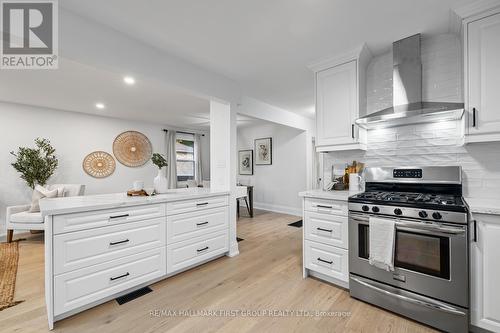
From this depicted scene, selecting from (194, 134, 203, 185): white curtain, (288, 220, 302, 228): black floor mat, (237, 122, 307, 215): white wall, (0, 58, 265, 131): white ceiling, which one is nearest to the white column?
(0, 58, 265, 131): white ceiling

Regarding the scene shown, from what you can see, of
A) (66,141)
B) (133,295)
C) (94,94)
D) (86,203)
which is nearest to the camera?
(86,203)

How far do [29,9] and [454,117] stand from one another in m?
3.60

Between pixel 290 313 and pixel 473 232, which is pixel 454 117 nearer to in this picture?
pixel 473 232

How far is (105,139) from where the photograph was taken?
521 cm

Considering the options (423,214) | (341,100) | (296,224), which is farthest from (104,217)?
(296,224)

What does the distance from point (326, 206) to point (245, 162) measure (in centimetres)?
475

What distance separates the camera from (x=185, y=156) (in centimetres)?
684

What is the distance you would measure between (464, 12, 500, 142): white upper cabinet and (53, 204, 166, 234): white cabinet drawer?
287 cm

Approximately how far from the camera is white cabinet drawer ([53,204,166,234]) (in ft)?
5.53

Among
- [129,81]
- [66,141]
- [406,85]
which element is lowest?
[66,141]

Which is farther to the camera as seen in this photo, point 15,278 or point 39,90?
point 39,90

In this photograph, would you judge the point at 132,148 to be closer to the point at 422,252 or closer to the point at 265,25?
the point at 265,25

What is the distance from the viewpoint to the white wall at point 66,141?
13.3 feet

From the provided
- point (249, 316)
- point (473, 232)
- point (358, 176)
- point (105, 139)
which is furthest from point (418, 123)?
point (105, 139)
